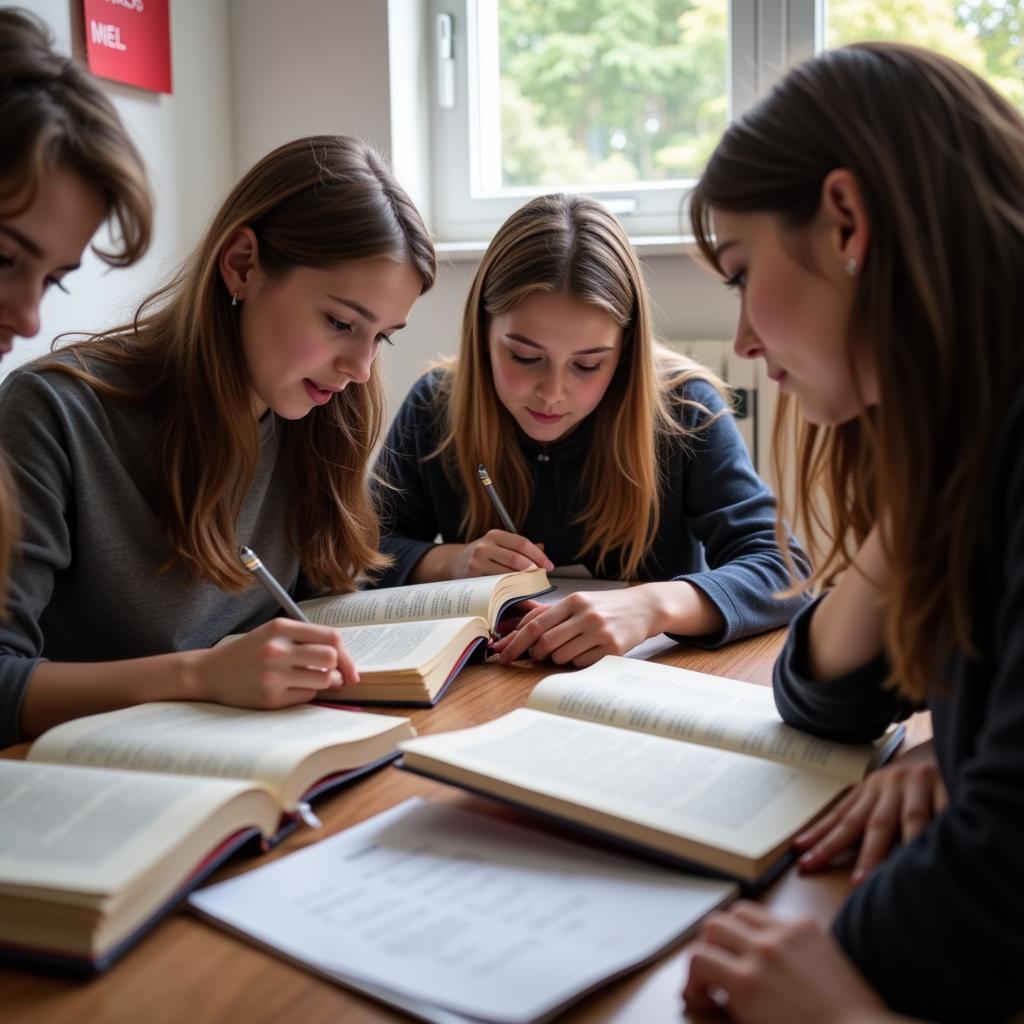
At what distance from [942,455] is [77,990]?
603 mm

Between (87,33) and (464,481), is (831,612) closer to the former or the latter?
(464,481)

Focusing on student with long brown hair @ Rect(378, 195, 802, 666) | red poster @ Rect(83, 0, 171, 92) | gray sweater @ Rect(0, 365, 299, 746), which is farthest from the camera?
red poster @ Rect(83, 0, 171, 92)

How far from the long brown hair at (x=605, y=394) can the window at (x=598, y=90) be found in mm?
944

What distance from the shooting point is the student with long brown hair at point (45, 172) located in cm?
85

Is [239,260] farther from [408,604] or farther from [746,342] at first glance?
[746,342]

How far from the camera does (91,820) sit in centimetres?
72

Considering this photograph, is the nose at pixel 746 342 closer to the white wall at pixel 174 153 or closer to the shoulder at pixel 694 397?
the shoulder at pixel 694 397

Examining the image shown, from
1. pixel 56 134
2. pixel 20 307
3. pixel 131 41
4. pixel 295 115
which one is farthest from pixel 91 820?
pixel 295 115

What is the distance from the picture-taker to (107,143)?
91cm

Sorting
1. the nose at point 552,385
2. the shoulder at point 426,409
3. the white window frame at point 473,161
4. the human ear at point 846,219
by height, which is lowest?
the shoulder at point 426,409

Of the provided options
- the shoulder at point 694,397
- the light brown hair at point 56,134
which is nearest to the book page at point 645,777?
the light brown hair at point 56,134

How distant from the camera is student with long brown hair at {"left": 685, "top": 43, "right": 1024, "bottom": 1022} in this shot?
22.3 inches

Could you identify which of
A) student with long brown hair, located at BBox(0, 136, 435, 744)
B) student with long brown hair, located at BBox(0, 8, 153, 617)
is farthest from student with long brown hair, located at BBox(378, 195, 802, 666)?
student with long brown hair, located at BBox(0, 8, 153, 617)

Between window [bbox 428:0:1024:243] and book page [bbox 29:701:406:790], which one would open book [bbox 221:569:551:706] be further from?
window [bbox 428:0:1024:243]
